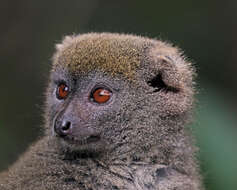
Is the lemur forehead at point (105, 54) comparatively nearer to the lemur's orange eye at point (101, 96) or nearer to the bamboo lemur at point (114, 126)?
the bamboo lemur at point (114, 126)

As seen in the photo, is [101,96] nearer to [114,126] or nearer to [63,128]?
[114,126]

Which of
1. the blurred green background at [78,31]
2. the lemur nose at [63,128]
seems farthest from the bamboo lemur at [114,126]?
the blurred green background at [78,31]

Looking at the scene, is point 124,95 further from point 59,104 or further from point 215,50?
point 215,50

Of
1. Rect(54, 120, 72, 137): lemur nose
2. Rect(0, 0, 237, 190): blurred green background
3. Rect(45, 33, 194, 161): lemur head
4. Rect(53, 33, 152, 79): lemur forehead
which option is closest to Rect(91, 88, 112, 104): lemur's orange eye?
Rect(45, 33, 194, 161): lemur head

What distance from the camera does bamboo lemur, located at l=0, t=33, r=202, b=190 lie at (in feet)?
20.0

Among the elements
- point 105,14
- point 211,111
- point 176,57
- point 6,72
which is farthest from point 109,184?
point 105,14

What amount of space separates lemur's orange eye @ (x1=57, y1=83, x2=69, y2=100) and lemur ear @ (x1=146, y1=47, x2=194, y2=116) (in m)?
0.87

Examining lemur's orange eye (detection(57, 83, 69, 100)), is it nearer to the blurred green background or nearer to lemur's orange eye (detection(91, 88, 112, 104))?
lemur's orange eye (detection(91, 88, 112, 104))

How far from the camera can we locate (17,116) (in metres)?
10.7

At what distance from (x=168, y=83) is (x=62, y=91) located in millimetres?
1139

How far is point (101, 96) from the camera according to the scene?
6281 mm

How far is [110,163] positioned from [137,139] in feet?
1.22

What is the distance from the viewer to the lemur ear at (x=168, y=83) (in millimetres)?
6359

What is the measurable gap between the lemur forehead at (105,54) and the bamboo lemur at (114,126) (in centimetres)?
1
